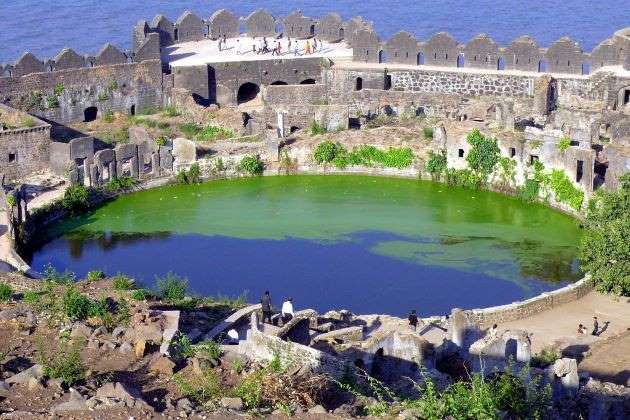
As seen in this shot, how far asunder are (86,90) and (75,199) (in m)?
8.59

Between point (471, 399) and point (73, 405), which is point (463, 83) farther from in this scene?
point (73, 405)

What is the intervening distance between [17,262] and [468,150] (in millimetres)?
14270

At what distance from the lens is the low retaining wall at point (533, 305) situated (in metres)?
28.9

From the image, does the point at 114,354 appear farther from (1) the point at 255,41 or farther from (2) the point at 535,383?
(1) the point at 255,41

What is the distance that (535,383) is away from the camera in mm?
19906

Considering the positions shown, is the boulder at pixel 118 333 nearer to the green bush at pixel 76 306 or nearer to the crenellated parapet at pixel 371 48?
the green bush at pixel 76 306

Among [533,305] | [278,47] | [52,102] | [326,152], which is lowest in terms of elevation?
[533,305]

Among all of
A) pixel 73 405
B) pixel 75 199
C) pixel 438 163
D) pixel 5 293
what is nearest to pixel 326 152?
pixel 438 163

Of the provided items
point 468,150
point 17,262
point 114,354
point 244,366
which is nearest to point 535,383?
point 244,366

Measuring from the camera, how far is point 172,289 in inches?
1123

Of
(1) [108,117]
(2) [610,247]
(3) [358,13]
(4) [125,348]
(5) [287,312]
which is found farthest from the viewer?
(3) [358,13]

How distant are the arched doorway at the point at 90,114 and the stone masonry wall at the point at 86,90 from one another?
0.46ft

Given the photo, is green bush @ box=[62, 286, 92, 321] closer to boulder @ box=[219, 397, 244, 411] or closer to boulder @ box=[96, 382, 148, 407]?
boulder @ box=[96, 382, 148, 407]

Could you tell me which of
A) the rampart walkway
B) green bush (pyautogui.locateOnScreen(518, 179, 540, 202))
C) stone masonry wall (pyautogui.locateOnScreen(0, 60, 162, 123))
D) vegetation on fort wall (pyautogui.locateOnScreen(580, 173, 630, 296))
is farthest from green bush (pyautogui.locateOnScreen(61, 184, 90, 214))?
vegetation on fort wall (pyautogui.locateOnScreen(580, 173, 630, 296))
